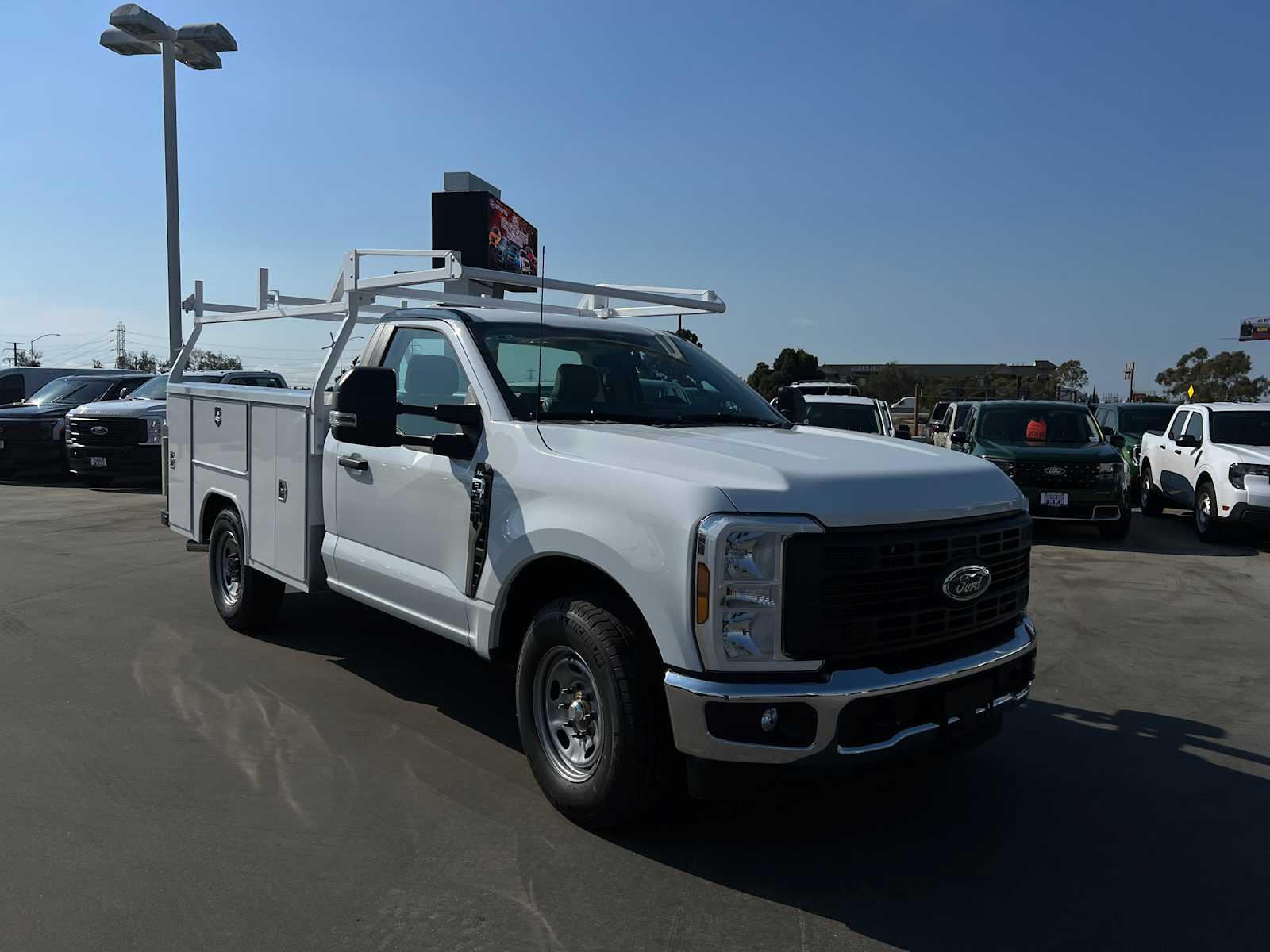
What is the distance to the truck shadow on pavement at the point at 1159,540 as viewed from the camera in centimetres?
1115

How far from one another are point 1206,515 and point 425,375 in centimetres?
1062

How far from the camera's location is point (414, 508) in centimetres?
454

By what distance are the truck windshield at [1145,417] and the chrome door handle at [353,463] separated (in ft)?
53.8

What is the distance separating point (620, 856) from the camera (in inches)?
138

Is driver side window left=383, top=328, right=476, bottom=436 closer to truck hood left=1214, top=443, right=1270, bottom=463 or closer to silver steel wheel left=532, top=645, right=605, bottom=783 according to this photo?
silver steel wheel left=532, top=645, right=605, bottom=783

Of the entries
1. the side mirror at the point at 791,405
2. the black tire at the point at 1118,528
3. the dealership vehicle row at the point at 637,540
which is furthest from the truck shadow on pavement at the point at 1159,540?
the dealership vehicle row at the point at 637,540

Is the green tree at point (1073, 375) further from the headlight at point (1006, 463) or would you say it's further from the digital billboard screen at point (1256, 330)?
the headlight at point (1006, 463)

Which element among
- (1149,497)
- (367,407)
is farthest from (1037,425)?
(367,407)

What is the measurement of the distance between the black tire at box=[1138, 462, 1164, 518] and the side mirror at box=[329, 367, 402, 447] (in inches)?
512

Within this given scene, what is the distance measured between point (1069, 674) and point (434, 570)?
3.89m

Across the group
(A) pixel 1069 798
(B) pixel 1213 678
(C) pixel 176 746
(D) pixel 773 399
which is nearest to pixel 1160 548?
(B) pixel 1213 678

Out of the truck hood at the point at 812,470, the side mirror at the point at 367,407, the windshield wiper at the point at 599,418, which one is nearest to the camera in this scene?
the truck hood at the point at 812,470

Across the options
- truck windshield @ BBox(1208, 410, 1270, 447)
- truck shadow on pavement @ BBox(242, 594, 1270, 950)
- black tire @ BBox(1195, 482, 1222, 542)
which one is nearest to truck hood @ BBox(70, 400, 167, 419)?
truck shadow on pavement @ BBox(242, 594, 1270, 950)

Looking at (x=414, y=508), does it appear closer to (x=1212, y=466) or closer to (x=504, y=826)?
(x=504, y=826)
